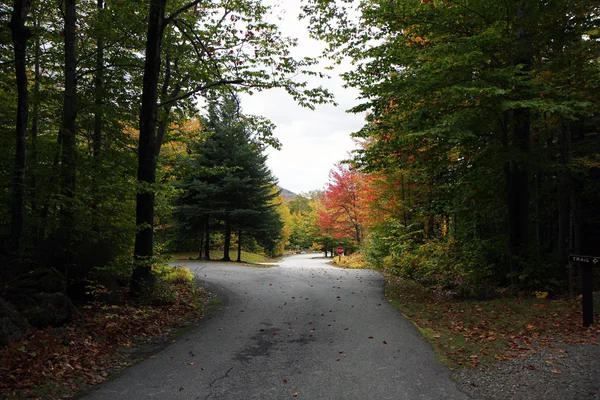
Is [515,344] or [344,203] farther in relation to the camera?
[344,203]

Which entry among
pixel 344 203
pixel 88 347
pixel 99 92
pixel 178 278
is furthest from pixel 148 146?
pixel 344 203

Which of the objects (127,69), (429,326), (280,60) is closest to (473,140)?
(429,326)

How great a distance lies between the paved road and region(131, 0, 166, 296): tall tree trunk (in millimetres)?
2199

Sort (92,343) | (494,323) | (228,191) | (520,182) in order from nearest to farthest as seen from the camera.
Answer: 1. (92,343)
2. (494,323)
3. (520,182)
4. (228,191)

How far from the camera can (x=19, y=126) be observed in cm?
638

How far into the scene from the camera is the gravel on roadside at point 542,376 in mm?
4008

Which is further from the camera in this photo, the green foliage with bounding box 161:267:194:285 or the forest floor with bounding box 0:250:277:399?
the green foliage with bounding box 161:267:194:285

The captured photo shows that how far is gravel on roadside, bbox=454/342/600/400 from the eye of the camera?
4.01 m

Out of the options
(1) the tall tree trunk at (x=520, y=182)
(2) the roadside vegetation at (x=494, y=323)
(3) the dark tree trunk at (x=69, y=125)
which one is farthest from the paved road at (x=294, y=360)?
(1) the tall tree trunk at (x=520, y=182)

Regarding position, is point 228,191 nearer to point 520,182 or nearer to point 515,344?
point 520,182

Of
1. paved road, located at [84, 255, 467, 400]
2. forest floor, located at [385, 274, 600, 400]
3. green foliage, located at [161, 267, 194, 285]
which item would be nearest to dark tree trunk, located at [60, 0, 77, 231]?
paved road, located at [84, 255, 467, 400]

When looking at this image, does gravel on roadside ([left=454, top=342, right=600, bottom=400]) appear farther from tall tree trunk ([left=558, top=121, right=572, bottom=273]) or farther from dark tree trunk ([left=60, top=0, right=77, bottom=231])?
dark tree trunk ([left=60, top=0, right=77, bottom=231])

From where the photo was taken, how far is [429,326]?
737 cm

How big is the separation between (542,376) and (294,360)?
10.4 ft
